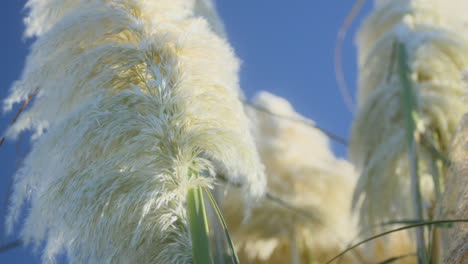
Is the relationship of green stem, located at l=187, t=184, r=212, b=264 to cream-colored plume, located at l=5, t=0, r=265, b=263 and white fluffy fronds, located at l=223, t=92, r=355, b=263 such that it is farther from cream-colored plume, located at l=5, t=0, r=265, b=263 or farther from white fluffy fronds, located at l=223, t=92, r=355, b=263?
white fluffy fronds, located at l=223, t=92, r=355, b=263

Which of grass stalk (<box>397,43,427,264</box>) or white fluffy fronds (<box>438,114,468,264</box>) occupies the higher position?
grass stalk (<box>397,43,427,264</box>)

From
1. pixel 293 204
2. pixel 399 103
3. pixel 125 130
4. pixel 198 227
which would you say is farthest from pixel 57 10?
pixel 293 204

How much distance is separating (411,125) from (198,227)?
131 centimetres

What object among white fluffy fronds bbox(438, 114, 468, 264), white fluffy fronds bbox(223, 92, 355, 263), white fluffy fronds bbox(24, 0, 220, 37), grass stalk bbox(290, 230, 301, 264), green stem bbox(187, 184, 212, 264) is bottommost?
green stem bbox(187, 184, 212, 264)

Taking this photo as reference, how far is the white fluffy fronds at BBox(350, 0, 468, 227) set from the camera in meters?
2.30

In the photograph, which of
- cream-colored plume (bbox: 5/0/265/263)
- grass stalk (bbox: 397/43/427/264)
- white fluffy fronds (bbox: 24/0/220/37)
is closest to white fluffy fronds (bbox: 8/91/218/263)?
cream-colored plume (bbox: 5/0/265/263)

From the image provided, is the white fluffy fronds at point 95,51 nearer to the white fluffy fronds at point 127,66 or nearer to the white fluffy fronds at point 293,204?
the white fluffy fronds at point 127,66

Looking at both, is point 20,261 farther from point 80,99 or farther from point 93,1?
point 93,1

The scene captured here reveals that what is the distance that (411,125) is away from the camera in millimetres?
2123

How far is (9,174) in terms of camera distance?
4.46 ft

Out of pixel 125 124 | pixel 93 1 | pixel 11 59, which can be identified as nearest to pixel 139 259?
pixel 125 124

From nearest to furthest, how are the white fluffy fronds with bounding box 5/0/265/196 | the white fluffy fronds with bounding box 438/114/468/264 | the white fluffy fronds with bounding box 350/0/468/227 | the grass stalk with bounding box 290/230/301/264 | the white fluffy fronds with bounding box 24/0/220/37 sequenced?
1. the white fluffy fronds with bounding box 438/114/468/264
2. the white fluffy fronds with bounding box 5/0/265/196
3. the white fluffy fronds with bounding box 24/0/220/37
4. the white fluffy fronds with bounding box 350/0/468/227
5. the grass stalk with bounding box 290/230/301/264

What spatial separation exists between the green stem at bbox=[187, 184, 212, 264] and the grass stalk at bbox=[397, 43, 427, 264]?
0.86 meters

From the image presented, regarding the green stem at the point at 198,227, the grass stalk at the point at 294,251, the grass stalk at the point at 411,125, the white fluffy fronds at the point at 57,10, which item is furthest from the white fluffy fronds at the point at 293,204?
the green stem at the point at 198,227
